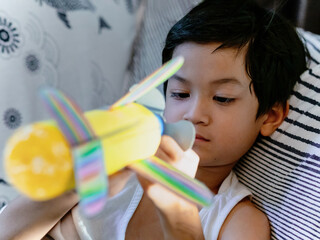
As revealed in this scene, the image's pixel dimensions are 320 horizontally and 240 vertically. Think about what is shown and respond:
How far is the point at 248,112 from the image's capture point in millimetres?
810

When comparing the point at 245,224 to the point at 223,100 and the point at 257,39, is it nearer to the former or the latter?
the point at 223,100

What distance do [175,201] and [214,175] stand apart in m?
0.35

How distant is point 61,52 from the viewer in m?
1.04

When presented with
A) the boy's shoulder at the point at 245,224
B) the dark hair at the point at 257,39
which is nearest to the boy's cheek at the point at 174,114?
the dark hair at the point at 257,39

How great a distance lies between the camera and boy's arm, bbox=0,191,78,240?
75 cm

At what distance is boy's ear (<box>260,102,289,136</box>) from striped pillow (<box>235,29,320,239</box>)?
13 millimetres

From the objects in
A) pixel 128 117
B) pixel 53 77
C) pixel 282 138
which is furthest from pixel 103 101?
pixel 128 117

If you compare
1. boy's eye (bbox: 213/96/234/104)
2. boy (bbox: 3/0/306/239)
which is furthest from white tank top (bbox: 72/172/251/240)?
boy's eye (bbox: 213/96/234/104)

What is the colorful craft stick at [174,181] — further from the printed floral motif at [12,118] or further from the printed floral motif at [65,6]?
the printed floral motif at [65,6]

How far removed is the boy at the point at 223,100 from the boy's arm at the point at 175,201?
0.35 ft

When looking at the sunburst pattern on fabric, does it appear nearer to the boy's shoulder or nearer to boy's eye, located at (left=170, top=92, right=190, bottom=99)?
boy's eye, located at (left=170, top=92, right=190, bottom=99)

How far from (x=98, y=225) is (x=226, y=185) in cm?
31

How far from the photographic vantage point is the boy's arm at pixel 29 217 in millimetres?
745

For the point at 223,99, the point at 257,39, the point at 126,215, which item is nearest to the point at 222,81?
the point at 223,99
